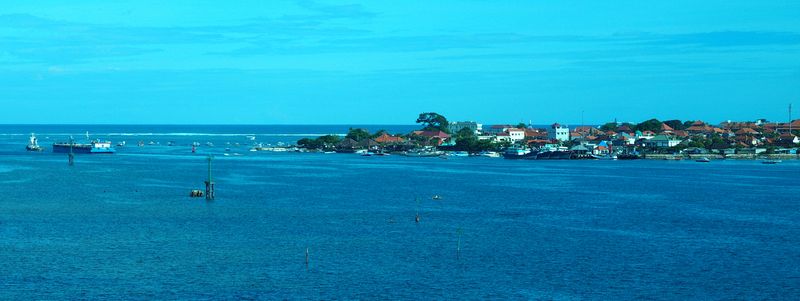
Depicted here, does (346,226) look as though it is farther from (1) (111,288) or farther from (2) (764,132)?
(2) (764,132)

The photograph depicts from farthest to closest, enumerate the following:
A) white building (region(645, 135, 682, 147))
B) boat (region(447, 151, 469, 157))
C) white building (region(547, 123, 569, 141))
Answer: white building (region(547, 123, 569, 141)) → white building (region(645, 135, 682, 147)) → boat (region(447, 151, 469, 157))

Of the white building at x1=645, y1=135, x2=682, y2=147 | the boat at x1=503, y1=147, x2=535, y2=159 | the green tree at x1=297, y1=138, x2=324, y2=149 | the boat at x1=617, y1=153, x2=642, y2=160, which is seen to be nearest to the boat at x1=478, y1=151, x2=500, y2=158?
the boat at x1=503, y1=147, x2=535, y2=159

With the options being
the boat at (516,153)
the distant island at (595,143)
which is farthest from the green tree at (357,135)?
the boat at (516,153)

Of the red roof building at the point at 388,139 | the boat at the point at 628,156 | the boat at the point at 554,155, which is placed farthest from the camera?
the red roof building at the point at 388,139

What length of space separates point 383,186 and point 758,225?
3459cm

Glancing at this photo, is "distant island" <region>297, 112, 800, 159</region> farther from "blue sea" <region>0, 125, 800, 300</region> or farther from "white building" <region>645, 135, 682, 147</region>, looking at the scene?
"blue sea" <region>0, 125, 800, 300</region>

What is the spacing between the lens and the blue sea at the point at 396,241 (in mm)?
33156

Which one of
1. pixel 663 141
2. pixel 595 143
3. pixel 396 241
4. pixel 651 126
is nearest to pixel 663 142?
pixel 663 141

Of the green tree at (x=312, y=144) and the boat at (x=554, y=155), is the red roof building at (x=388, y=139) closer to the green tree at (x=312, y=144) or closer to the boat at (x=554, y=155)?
the green tree at (x=312, y=144)

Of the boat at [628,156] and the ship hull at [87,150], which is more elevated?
the ship hull at [87,150]

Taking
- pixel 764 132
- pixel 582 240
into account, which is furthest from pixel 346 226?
pixel 764 132

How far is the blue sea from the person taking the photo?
33.2 meters

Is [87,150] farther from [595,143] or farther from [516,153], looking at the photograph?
[595,143]

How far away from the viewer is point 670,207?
61188 mm
